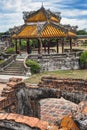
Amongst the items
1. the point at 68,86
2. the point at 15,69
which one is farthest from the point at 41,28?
the point at 68,86

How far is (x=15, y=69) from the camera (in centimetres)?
2770

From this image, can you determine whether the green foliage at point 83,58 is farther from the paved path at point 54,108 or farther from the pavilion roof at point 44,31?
the paved path at point 54,108

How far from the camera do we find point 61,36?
3008cm

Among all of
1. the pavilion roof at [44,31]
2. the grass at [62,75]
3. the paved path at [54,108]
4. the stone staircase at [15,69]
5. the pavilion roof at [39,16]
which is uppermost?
the pavilion roof at [39,16]

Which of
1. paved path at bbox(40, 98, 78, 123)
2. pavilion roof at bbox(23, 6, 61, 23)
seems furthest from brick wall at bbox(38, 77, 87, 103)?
pavilion roof at bbox(23, 6, 61, 23)

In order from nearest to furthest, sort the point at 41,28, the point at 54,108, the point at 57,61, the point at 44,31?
1. the point at 54,108
2. the point at 57,61
3. the point at 44,31
4. the point at 41,28

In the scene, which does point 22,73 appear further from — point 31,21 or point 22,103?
point 22,103

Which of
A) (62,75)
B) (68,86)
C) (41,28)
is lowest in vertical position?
(62,75)

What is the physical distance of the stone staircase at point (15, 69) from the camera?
26.6m

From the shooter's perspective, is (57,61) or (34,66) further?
(57,61)

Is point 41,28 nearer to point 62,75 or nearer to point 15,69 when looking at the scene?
point 15,69

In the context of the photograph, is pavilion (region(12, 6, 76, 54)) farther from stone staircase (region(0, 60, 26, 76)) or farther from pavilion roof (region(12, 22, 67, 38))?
stone staircase (region(0, 60, 26, 76))

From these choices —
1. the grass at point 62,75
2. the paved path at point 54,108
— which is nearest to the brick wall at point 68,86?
the paved path at point 54,108

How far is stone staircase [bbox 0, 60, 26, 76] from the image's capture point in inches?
1047
